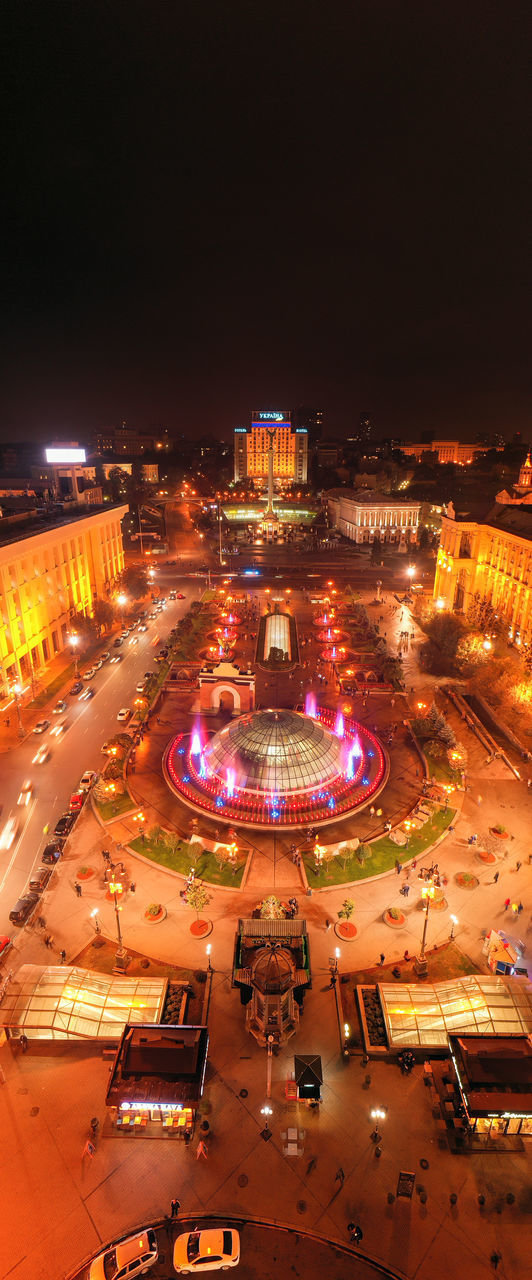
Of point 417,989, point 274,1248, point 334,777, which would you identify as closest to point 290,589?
point 334,777

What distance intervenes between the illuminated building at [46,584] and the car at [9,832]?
21.2 meters

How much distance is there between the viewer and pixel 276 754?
4209 cm

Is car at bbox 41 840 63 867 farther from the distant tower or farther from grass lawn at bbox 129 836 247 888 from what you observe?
the distant tower

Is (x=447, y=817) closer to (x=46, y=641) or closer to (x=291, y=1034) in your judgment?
(x=291, y=1034)

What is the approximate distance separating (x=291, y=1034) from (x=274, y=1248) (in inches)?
273

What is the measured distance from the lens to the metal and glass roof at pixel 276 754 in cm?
4162

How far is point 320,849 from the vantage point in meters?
35.8

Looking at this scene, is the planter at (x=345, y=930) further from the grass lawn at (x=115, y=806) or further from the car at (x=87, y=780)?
the car at (x=87, y=780)

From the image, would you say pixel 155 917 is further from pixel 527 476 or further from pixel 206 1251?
pixel 527 476

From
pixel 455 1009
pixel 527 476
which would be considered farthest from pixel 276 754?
pixel 527 476

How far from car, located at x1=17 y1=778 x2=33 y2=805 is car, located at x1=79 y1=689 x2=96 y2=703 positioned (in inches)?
585

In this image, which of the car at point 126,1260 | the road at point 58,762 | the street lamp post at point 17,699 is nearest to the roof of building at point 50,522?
the street lamp post at point 17,699

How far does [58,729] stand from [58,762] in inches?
234

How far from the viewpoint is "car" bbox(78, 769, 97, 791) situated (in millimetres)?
42906
